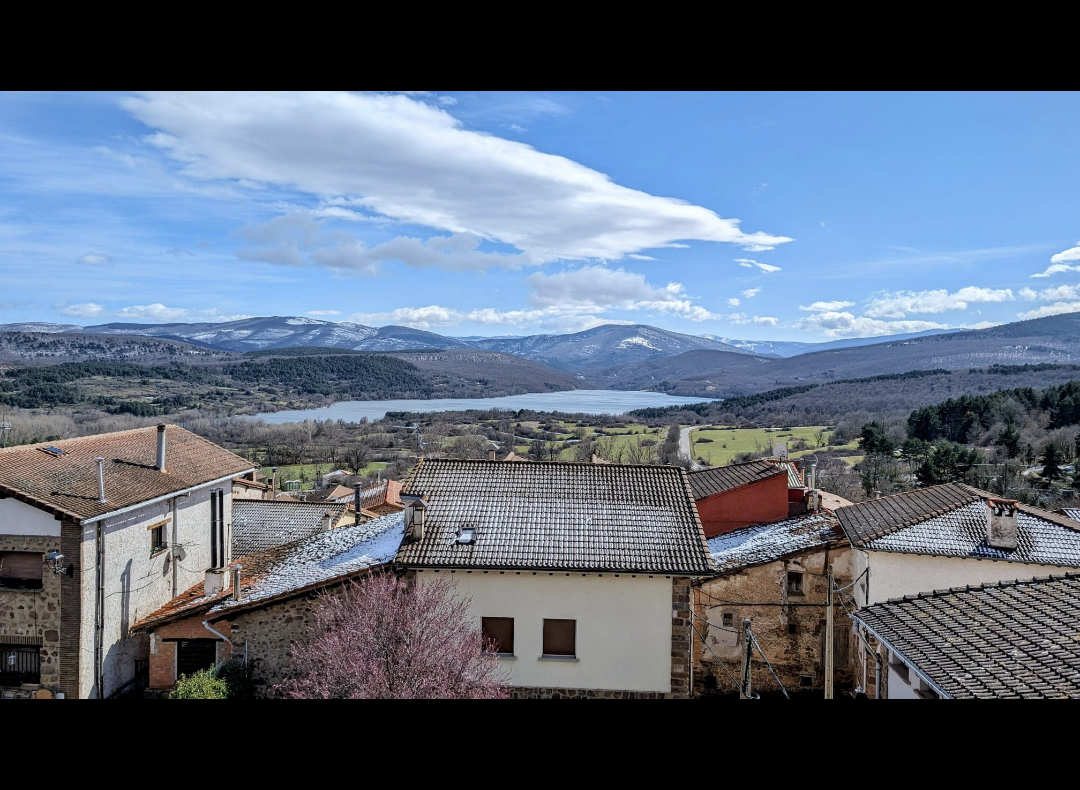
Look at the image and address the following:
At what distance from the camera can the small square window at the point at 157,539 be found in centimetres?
1055

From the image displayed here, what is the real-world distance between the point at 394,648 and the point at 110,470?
262 inches

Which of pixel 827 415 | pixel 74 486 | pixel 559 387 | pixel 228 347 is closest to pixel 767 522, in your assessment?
pixel 74 486

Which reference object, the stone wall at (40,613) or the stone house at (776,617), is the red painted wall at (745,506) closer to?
the stone house at (776,617)

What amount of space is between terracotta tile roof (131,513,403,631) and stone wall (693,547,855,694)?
5.09 meters

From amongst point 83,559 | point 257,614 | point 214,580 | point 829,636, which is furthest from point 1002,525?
point 83,559

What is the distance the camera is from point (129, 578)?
10000 mm

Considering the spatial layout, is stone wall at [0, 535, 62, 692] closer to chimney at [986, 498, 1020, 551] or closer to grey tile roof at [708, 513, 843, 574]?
grey tile roof at [708, 513, 843, 574]

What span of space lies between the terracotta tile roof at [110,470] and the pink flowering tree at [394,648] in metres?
3.62

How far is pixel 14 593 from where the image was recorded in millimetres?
9141

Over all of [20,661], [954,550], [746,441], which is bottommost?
[746,441]

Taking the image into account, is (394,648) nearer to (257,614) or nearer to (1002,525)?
(257,614)

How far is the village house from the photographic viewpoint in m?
9.12
